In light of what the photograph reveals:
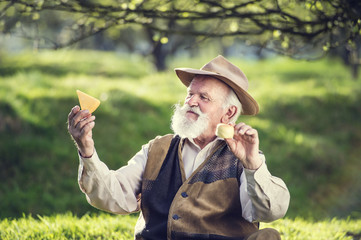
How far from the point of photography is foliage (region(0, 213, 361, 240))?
442 cm

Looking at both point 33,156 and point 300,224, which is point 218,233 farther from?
point 33,156

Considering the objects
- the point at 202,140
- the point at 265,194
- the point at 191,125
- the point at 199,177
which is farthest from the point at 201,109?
the point at 265,194

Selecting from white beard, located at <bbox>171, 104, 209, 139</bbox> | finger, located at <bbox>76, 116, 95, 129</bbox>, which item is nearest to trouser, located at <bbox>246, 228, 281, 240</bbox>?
white beard, located at <bbox>171, 104, 209, 139</bbox>

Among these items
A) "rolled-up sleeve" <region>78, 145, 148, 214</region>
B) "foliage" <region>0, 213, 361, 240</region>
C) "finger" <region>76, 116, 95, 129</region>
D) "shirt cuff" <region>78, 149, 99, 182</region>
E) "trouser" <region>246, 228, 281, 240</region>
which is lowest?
"foliage" <region>0, 213, 361, 240</region>

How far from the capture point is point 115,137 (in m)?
8.55

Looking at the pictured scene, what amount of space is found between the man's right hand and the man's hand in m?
0.89

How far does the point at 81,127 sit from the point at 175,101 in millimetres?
7873

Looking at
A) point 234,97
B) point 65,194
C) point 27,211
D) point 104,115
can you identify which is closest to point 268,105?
point 104,115

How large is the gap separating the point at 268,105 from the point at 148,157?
7952 mm

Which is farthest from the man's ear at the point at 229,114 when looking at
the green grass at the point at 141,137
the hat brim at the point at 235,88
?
the green grass at the point at 141,137

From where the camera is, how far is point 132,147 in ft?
27.6

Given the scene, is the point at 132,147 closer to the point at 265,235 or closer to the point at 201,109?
the point at 201,109

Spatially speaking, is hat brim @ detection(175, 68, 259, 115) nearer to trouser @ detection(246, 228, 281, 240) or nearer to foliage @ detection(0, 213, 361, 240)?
trouser @ detection(246, 228, 281, 240)

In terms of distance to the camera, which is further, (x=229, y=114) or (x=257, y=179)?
(x=229, y=114)
